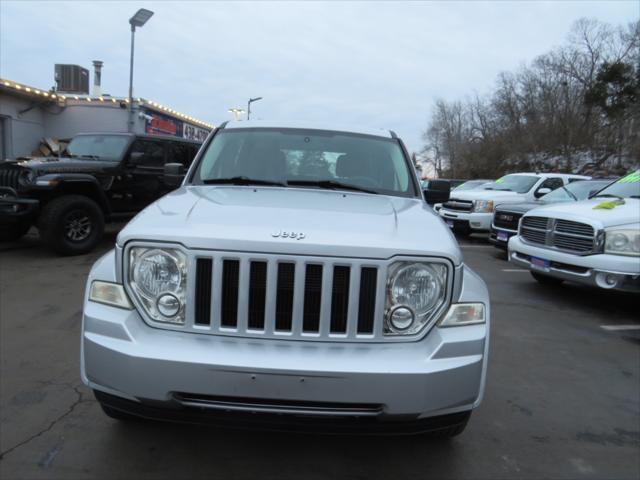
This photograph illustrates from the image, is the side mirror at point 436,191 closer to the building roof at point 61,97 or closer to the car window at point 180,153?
the car window at point 180,153

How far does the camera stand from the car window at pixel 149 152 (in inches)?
347

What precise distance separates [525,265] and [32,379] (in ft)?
18.7

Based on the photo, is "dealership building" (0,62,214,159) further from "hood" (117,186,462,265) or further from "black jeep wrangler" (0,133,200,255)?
"hood" (117,186,462,265)

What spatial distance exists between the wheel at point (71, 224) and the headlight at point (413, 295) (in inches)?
266

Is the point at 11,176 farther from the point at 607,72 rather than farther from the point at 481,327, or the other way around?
the point at 607,72

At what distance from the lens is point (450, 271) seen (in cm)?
218

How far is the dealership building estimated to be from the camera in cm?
1584

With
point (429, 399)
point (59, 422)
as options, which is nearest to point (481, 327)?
point (429, 399)

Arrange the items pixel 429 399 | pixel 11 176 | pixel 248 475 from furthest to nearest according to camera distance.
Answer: pixel 11 176 → pixel 248 475 → pixel 429 399

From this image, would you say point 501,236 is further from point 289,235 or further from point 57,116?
point 57,116

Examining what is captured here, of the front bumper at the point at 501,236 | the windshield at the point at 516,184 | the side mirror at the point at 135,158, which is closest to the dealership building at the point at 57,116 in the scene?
the side mirror at the point at 135,158

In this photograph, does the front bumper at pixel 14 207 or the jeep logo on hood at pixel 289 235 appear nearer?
the jeep logo on hood at pixel 289 235

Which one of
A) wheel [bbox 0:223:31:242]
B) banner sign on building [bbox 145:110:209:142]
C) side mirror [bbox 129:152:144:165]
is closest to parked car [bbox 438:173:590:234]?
side mirror [bbox 129:152:144:165]

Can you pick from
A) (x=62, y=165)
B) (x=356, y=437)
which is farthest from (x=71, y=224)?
(x=356, y=437)
